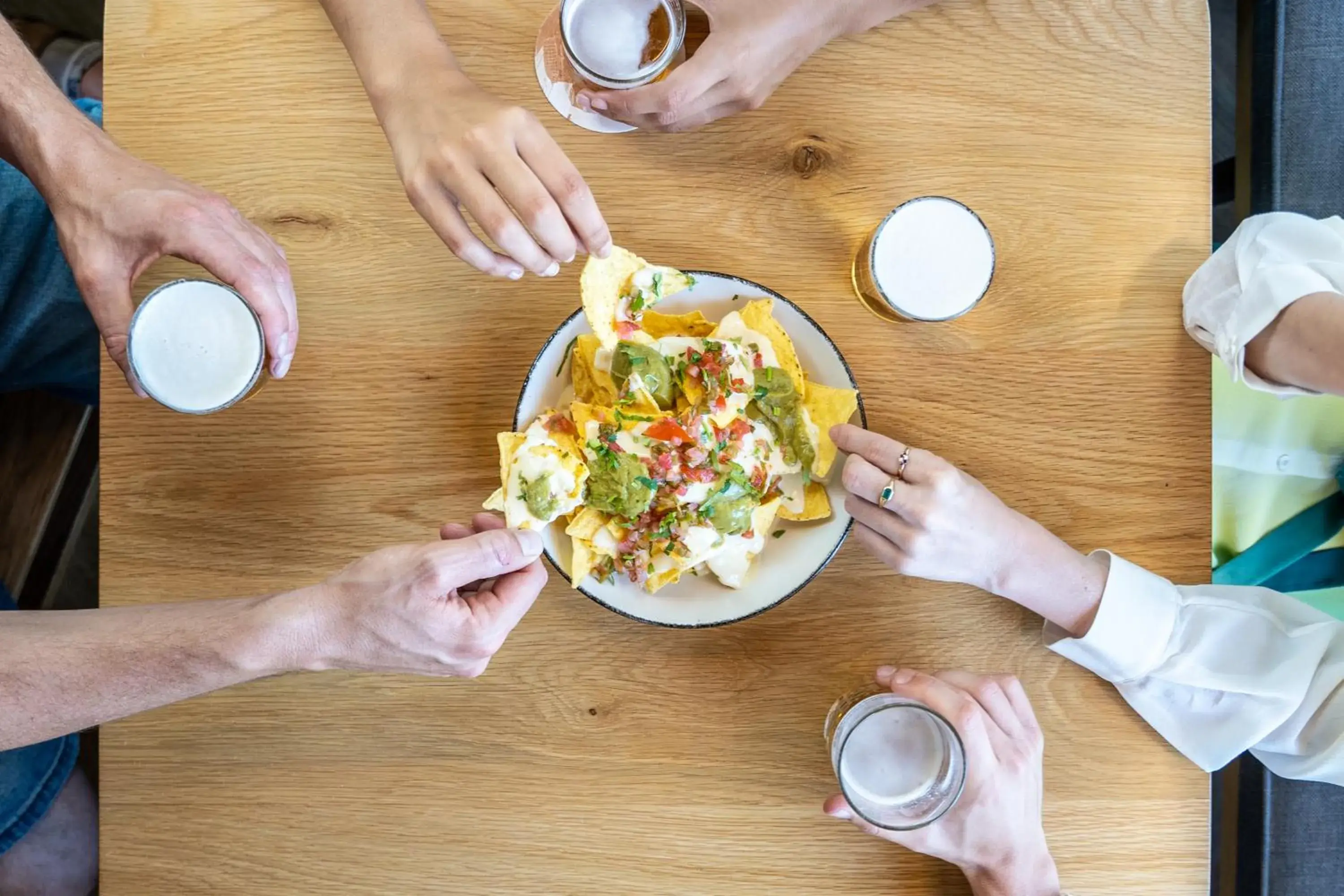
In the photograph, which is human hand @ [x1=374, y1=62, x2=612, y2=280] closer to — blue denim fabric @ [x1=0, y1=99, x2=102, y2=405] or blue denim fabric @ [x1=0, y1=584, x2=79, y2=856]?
blue denim fabric @ [x1=0, y1=99, x2=102, y2=405]

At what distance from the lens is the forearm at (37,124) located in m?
1.36

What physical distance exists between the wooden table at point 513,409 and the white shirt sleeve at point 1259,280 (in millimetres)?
64

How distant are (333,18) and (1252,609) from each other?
1.65m

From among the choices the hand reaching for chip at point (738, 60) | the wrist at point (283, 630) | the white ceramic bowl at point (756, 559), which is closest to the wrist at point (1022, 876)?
the white ceramic bowl at point (756, 559)

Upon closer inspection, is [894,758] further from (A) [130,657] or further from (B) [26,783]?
(B) [26,783]

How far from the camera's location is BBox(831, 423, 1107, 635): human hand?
1.30 meters

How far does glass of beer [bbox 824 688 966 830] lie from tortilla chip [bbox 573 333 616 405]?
574 millimetres

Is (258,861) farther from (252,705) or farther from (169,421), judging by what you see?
(169,421)

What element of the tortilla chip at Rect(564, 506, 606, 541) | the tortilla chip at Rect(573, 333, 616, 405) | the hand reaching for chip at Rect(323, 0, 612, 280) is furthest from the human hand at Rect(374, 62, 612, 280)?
the tortilla chip at Rect(564, 506, 606, 541)

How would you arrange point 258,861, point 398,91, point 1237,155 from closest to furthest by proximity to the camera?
1. point 398,91
2. point 258,861
3. point 1237,155

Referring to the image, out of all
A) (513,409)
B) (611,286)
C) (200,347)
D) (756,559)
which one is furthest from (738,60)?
(200,347)

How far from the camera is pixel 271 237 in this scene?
1.44m

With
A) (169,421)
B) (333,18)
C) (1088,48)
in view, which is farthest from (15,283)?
(1088,48)

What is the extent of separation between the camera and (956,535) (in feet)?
4.32
